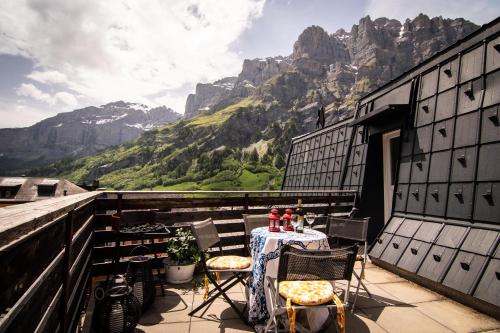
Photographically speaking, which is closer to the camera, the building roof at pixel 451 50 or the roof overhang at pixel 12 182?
the building roof at pixel 451 50

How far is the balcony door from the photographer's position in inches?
328

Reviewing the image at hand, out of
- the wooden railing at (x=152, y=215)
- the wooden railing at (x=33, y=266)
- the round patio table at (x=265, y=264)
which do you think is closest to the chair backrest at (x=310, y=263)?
the round patio table at (x=265, y=264)

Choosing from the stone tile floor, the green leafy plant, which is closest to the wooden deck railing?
the green leafy plant

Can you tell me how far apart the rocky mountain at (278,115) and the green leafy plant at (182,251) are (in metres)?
74.8

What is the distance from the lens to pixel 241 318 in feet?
12.3

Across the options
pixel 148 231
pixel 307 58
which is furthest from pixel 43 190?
pixel 307 58

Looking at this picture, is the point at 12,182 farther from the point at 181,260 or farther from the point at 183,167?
Result: the point at 183,167

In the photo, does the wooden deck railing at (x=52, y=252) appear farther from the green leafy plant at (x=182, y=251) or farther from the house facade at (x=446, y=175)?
the house facade at (x=446, y=175)

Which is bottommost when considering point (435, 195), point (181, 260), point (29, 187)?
point (29, 187)

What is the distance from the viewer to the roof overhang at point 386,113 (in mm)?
7090

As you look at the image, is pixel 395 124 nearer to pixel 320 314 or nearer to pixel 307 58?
pixel 320 314

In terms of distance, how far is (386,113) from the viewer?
7555mm

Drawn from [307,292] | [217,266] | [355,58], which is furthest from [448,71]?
[355,58]

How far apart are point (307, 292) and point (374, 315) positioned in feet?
5.60
